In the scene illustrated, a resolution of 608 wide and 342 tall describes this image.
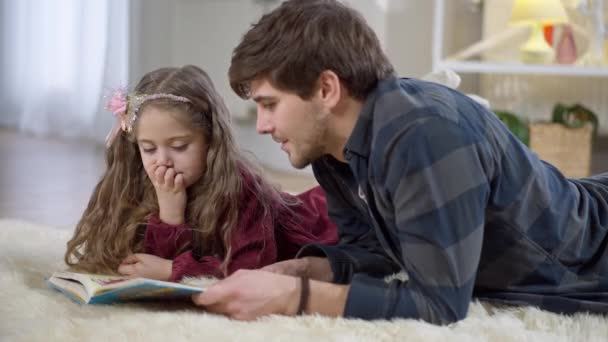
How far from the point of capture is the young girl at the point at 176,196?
166cm

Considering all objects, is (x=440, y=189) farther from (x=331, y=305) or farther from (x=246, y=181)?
(x=246, y=181)

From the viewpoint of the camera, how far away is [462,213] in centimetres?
121

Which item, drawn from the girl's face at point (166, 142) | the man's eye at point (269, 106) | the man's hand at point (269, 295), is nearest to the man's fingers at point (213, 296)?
the man's hand at point (269, 295)

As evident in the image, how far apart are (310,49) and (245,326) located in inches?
16.6

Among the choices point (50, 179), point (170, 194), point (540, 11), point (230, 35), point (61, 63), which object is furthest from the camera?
point (61, 63)

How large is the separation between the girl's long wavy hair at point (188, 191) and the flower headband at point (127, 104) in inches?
0.4

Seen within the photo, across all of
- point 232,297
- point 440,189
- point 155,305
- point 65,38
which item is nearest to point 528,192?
point 440,189

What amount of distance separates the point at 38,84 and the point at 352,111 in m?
4.53

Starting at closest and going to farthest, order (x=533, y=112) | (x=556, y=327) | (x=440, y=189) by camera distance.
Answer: (x=440, y=189) < (x=556, y=327) < (x=533, y=112)

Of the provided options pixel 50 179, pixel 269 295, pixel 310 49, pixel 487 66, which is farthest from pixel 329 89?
pixel 50 179

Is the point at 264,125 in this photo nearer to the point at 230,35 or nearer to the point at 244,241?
the point at 244,241

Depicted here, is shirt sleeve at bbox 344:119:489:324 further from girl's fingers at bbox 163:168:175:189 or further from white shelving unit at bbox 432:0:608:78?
white shelving unit at bbox 432:0:608:78

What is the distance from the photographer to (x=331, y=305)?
4.25 ft

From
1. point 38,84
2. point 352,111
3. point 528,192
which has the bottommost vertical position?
point 38,84
